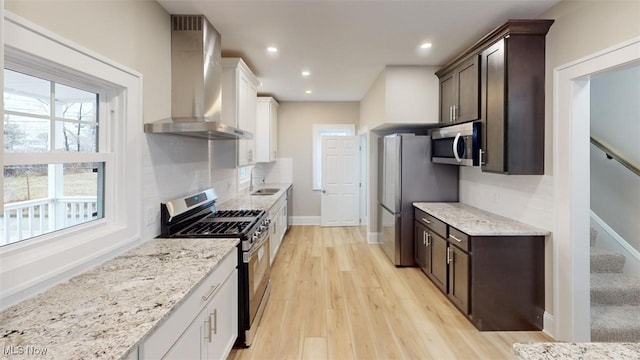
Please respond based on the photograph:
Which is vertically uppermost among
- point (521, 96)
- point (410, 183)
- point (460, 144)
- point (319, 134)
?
point (319, 134)

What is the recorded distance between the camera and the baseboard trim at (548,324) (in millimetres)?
2424

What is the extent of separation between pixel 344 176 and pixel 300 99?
1.84 m

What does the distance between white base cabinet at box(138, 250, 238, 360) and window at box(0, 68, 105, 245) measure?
2.64 feet

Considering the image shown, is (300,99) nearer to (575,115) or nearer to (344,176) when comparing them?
(344,176)

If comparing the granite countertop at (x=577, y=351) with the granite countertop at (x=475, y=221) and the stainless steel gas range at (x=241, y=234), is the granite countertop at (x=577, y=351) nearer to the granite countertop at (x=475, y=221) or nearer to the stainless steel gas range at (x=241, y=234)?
the granite countertop at (x=475, y=221)

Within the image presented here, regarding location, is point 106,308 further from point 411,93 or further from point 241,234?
point 411,93

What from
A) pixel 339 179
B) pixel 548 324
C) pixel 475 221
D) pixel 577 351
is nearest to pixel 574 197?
pixel 475 221

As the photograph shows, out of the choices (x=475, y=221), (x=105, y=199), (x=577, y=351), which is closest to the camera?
(x=577, y=351)

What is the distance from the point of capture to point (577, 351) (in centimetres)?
90

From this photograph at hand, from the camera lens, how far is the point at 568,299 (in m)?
2.28

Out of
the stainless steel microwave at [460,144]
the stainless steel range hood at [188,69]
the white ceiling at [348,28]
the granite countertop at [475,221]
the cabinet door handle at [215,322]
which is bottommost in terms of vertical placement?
A: the cabinet door handle at [215,322]

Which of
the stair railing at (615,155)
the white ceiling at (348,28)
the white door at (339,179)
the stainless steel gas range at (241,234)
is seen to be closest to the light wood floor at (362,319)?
the stainless steel gas range at (241,234)

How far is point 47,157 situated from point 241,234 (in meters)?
1.18

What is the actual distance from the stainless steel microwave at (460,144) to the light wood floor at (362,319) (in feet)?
4.83
